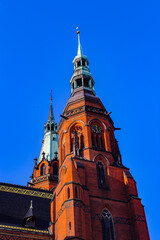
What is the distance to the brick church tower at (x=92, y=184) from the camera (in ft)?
78.3

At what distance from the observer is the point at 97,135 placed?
3081 centimetres

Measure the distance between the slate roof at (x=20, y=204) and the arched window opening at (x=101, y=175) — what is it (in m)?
6.07

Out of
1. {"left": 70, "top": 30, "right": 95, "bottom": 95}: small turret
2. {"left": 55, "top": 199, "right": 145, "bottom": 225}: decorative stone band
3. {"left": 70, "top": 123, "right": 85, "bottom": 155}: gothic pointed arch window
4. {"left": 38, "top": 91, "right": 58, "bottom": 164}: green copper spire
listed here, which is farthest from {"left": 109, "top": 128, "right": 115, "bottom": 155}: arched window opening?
{"left": 38, "top": 91, "right": 58, "bottom": 164}: green copper spire

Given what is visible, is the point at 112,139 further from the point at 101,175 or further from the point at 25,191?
the point at 25,191

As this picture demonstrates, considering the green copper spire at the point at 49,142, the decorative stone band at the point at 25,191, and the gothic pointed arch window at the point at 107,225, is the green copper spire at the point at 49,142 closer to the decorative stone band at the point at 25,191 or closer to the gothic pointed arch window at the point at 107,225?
the decorative stone band at the point at 25,191

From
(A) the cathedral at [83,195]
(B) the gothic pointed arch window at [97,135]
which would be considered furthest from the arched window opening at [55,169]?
(B) the gothic pointed arch window at [97,135]

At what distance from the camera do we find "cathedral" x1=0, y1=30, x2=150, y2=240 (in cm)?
2420

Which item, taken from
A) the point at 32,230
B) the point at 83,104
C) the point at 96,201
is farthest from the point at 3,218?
the point at 83,104

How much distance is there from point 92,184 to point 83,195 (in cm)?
188

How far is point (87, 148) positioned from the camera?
2906 cm

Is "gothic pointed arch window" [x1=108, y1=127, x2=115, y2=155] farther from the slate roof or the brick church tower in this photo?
the slate roof

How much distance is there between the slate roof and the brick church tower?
1.99 metres

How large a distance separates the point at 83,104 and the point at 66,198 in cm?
1151

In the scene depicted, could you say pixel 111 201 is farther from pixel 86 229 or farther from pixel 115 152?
pixel 115 152
